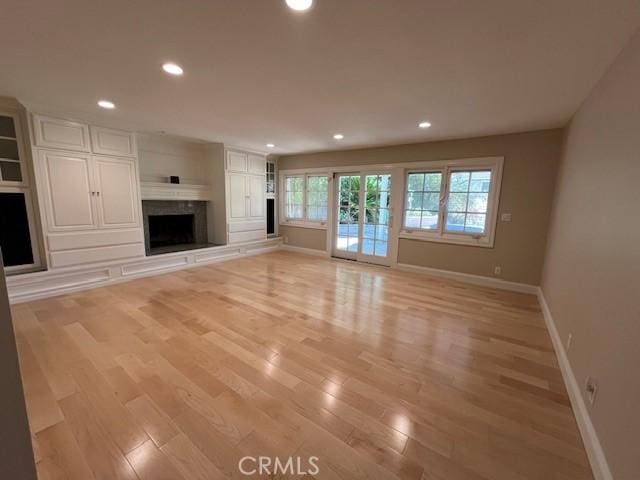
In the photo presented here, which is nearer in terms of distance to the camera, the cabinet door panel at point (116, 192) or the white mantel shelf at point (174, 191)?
the cabinet door panel at point (116, 192)

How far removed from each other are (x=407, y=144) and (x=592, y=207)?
124 inches

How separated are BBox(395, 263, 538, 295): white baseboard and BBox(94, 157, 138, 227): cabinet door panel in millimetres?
4675

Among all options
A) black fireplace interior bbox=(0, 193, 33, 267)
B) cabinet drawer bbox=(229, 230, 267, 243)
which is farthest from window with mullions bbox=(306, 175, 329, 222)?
black fireplace interior bbox=(0, 193, 33, 267)

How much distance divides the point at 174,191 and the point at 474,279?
17.8 feet

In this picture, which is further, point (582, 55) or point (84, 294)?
point (84, 294)

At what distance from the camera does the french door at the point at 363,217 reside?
17.1 feet

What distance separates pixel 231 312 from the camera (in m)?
3.06

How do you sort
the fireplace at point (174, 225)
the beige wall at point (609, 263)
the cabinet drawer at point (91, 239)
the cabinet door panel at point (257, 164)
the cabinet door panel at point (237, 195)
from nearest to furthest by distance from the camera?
the beige wall at point (609, 263) → the cabinet drawer at point (91, 239) → the fireplace at point (174, 225) → the cabinet door panel at point (237, 195) → the cabinet door panel at point (257, 164)

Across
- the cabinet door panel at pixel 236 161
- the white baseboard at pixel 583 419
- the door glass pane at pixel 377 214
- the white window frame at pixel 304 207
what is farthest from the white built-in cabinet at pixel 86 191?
the white baseboard at pixel 583 419

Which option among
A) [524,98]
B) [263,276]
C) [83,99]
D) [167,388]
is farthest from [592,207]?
[83,99]

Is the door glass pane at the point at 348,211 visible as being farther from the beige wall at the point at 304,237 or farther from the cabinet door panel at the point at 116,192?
the cabinet door panel at the point at 116,192

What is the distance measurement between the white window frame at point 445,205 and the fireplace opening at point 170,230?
4330 mm

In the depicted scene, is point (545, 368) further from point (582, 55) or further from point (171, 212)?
point (171, 212)

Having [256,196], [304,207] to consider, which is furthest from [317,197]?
[256,196]
